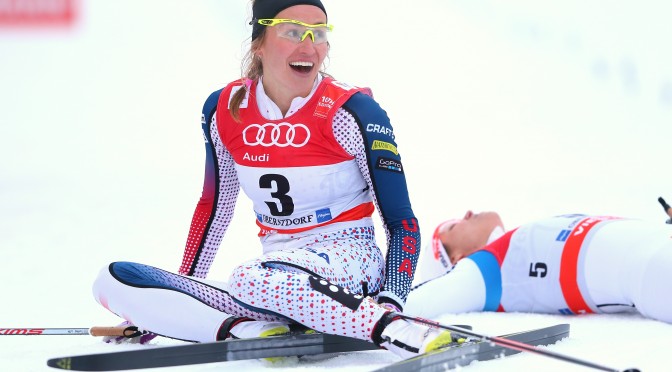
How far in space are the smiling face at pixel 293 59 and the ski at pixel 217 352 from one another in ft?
2.45

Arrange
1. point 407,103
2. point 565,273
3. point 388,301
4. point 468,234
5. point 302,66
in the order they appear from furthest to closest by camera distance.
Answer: point 407,103 → point 468,234 → point 565,273 → point 302,66 → point 388,301

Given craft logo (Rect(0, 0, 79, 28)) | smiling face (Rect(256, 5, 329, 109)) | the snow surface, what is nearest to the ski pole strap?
smiling face (Rect(256, 5, 329, 109))

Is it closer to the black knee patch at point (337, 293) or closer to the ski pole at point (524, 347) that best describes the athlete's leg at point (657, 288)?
the ski pole at point (524, 347)

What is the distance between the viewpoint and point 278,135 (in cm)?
267

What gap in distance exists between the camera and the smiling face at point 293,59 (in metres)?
2.69

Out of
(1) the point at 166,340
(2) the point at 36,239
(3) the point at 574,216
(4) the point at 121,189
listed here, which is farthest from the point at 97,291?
(4) the point at 121,189

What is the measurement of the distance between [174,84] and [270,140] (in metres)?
6.02

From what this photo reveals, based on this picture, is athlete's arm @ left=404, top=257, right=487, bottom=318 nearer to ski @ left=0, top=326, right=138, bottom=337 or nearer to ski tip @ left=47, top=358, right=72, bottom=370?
ski @ left=0, top=326, right=138, bottom=337

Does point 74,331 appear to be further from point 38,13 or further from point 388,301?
point 38,13

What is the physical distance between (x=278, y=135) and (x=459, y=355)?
2.90ft

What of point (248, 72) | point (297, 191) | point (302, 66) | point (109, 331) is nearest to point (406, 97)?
point (248, 72)

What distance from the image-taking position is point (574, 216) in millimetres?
3322

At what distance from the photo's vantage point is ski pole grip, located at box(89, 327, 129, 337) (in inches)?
107

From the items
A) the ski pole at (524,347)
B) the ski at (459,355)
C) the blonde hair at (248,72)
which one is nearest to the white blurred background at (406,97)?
the blonde hair at (248,72)
